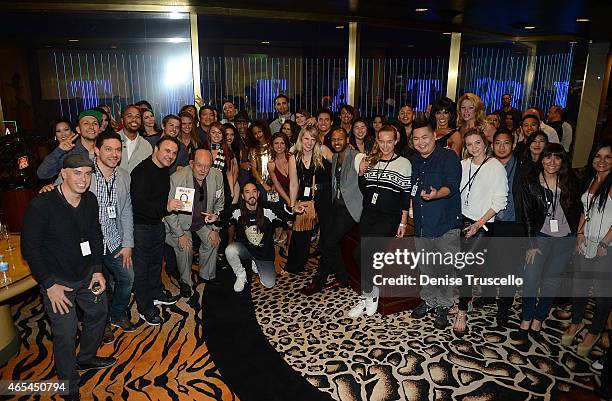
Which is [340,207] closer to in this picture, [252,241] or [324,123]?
[252,241]

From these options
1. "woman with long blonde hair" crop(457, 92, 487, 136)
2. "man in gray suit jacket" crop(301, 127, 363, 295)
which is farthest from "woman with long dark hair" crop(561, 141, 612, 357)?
"man in gray suit jacket" crop(301, 127, 363, 295)

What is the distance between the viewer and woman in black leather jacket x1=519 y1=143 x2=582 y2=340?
3.52m

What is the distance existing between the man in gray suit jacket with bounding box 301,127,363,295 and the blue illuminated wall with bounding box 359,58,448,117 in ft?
14.1

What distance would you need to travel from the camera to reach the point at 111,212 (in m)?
3.49

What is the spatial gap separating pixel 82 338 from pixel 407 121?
480cm

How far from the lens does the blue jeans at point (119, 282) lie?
362cm

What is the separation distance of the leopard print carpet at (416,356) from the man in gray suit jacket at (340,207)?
325mm

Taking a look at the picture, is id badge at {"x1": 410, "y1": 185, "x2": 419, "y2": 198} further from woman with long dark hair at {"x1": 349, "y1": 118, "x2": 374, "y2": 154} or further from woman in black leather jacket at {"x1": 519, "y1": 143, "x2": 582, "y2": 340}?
woman with long dark hair at {"x1": 349, "y1": 118, "x2": 374, "y2": 154}

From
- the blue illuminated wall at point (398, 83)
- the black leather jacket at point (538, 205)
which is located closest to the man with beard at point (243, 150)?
the black leather jacket at point (538, 205)

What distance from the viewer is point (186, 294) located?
4.73 m

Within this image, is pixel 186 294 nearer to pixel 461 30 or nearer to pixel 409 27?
pixel 409 27

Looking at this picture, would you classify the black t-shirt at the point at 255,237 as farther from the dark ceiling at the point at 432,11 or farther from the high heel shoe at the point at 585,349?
the dark ceiling at the point at 432,11

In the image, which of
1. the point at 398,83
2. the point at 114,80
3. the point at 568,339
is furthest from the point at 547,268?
the point at 114,80

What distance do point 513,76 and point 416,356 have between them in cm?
984
